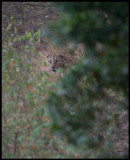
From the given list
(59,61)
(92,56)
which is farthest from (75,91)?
(59,61)

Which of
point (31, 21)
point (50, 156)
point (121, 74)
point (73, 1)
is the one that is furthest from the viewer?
point (31, 21)

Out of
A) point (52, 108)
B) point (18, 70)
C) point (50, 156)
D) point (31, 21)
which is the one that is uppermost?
point (52, 108)

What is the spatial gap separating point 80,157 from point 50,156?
1.86 ft

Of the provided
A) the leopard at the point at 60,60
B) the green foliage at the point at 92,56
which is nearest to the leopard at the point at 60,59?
the leopard at the point at 60,60

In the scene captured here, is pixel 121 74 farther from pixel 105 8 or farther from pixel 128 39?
pixel 105 8

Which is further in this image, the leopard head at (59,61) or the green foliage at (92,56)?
the leopard head at (59,61)

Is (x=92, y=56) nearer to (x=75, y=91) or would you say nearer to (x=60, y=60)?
(x=75, y=91)

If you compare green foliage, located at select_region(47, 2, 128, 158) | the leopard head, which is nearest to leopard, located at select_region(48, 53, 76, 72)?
the leopard head

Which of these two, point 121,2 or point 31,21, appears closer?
point 121,2

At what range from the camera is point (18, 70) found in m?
4.83

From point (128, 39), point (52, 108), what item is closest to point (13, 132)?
point (52, 108)

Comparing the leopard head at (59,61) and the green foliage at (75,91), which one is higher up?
the green foliage at (75,91)

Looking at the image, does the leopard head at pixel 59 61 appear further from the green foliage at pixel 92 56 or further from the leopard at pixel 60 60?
the green foliage at pixel 92 56

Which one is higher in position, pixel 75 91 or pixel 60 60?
pixel 75 91
